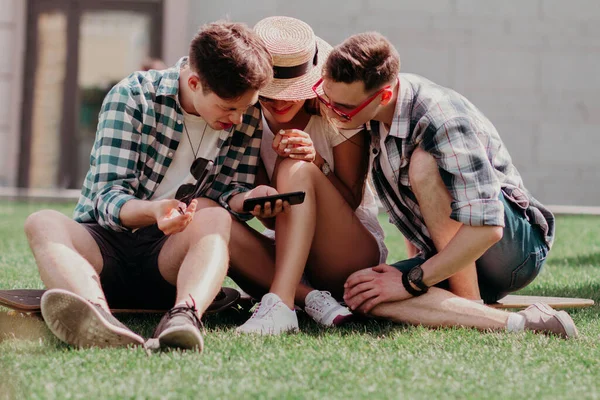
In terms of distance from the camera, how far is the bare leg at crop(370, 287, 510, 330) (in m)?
3.07

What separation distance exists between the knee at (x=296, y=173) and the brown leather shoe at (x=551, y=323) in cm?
84

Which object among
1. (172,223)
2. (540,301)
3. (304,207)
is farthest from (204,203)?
(540,301)

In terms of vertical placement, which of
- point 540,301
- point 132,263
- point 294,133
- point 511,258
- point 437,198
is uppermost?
point 294,133

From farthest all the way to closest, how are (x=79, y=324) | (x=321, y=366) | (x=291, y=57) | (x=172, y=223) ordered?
(x=291, y=57)
(x=172, y=223)
(x=79, y=324)
(x=321, y=366)

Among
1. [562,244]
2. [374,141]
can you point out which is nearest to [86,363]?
[374,141]

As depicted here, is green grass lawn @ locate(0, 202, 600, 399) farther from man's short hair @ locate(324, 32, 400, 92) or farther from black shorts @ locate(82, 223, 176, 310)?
man's short hair @ locate(324, 32, 400, 92)

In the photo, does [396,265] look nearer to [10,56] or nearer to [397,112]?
[397,112]

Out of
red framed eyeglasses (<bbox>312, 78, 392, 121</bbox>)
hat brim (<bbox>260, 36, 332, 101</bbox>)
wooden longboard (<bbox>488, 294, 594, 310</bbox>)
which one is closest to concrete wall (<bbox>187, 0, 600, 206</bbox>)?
wooden longboard (<bbox>488, 294, 594, 310</bbox>)

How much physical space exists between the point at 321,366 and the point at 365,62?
3.33 ft

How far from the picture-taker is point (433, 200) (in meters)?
3.05

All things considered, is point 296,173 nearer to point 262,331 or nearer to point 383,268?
point 383,268

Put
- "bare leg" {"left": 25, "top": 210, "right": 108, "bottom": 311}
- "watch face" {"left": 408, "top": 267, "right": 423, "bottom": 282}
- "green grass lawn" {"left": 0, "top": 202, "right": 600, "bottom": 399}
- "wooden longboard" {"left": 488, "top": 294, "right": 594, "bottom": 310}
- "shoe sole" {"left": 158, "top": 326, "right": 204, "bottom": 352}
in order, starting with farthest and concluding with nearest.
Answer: "wooden longboard" {"left": 488, "top": 294, "right": 594, "bottom": 310}
"watch face" {"left": 408, "top": 267, "right": 423, "bottom": 282}
"bare leg" {"left": 25, "top": 210, "right": 108, "bottom": 311}
"shoe sole" {"left": 158, "top": 326, "right": 204, "bottom": 352}
"green grass lawn" {"left": 0, "top": 202, "right": 600, "bottom": 399}

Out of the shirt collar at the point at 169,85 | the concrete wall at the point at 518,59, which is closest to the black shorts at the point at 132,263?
the shirt collar at the point at 169,85

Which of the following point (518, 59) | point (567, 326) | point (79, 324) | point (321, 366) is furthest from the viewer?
point (518, 59)
